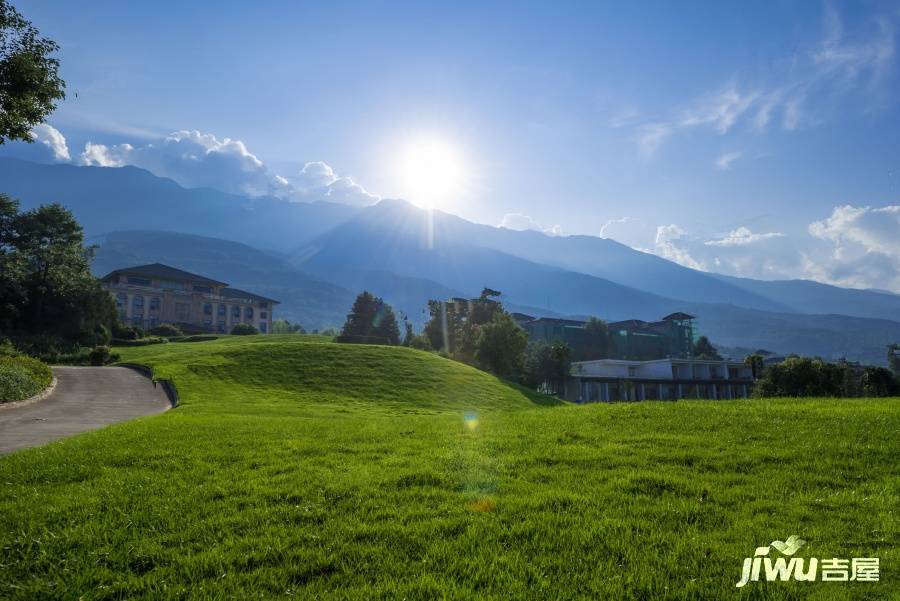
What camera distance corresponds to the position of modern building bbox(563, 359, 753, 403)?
396ft

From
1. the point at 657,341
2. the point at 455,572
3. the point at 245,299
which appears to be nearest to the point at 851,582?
the point at 455,572

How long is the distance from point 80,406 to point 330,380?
23.9 metres

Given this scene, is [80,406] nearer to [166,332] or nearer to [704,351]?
[166,332]

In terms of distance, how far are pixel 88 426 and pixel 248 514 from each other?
19.1m

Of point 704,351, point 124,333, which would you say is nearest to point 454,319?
point 124,333

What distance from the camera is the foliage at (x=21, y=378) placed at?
96.4ft

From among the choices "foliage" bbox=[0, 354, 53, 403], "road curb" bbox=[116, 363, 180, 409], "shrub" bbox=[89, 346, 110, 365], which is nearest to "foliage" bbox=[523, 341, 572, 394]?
"road curb" bbox=[116, 363, 180, 409]

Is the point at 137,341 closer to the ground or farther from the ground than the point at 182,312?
closer to the ground

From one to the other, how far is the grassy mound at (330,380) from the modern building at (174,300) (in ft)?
255

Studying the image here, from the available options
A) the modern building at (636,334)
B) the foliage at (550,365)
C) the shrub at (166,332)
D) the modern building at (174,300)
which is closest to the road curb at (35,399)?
the shrub at (166,332)

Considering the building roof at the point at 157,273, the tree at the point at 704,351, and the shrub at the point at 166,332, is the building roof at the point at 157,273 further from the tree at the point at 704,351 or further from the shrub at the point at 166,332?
the tree at the point at 704,351

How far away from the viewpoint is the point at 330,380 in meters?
52.3

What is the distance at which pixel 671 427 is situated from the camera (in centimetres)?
1538

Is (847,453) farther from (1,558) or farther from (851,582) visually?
(1,558)
